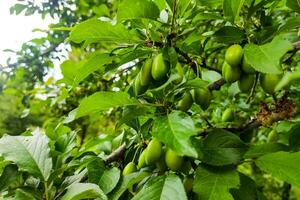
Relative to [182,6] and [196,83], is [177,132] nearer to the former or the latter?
[196,83]

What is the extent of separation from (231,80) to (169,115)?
14 cm

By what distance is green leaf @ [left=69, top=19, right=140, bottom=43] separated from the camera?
79cm

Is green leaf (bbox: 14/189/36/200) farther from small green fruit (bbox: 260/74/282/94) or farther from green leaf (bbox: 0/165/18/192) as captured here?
small green fruit (bbox: 260/74/282/94)

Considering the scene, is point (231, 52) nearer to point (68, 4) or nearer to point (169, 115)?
point (169, 115)

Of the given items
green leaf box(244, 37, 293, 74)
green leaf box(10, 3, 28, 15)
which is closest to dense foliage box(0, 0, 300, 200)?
green leaf box(244, 37, 293, 74)

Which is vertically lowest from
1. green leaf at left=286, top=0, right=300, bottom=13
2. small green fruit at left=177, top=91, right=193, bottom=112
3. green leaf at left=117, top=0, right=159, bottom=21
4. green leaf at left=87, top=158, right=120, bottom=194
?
green leaf at left=87, top=158, right=120, bottom=194

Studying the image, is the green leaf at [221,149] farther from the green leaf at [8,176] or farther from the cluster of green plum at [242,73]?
the green leaf at [8,176]

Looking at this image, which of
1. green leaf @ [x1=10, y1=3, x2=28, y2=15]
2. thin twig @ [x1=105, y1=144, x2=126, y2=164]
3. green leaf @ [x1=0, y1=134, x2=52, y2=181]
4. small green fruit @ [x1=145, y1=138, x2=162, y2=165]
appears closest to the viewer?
small green fruit @ [x1=145, y1=138, x2=162, y2=165]

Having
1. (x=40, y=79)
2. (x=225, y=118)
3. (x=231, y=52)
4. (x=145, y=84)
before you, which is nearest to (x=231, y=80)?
(x=231, y=52)

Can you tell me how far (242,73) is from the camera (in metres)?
0.79

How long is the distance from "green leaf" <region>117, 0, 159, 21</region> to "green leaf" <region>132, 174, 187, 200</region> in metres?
0.31

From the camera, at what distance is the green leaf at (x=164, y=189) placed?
70cm

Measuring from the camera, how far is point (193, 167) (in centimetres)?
84

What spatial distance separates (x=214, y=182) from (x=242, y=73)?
215 millimetres
